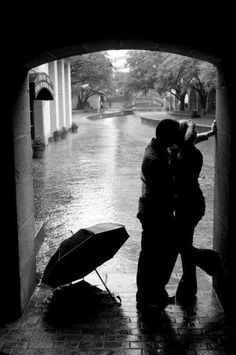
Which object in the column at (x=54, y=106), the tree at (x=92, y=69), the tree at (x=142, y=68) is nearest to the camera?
the column at (x=54, y=106)

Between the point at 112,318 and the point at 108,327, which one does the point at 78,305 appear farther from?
the point at 108,327

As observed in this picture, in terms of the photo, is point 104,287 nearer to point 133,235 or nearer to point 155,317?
point 155,317

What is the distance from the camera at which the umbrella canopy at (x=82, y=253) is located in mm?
4570

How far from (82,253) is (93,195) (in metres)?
6.17

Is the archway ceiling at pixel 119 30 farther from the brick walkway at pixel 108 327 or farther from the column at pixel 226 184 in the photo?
the brick walkway at pixel 108 327

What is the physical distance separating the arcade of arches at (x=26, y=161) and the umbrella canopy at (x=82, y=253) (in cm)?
37

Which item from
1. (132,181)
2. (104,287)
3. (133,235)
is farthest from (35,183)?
(104,287)

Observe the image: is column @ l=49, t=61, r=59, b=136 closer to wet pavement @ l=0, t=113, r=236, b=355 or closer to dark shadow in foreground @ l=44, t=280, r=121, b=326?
wet pavement @ l=0, t=113, r=236, b=355

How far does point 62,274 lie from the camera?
461 centimetres

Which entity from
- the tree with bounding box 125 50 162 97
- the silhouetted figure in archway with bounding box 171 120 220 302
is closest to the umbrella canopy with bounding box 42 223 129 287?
the silhouetted figure in archway with bounding box 171 120 220 302

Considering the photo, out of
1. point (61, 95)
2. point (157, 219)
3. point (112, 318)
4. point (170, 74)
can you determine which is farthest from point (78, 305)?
point (170, 74)

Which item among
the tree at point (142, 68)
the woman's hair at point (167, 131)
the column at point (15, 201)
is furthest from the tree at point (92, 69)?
the woman's hair at point (167, 131)

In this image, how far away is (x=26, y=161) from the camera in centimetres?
488

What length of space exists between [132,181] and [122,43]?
794 centimetres
